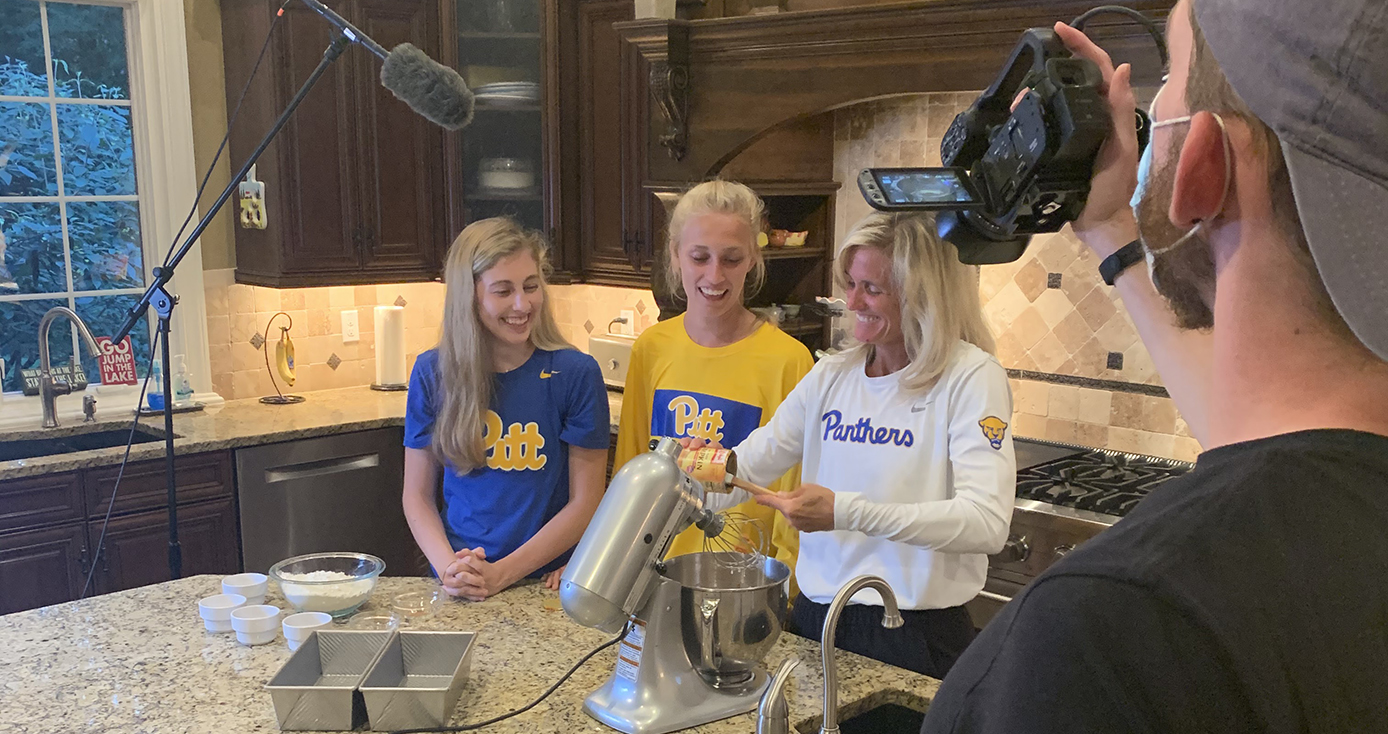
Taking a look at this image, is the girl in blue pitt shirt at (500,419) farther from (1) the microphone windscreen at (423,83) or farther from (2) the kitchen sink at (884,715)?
(2) the kitchen sink at (884,715)

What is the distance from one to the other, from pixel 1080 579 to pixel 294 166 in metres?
3.56

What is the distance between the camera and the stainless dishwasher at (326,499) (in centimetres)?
335

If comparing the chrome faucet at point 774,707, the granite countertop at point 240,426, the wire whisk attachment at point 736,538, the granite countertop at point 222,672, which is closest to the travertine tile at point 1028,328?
the granite countertop at point 240,426

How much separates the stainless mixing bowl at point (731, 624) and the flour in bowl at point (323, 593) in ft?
1.98

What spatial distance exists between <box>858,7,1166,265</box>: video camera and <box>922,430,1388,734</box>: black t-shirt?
0.36 m

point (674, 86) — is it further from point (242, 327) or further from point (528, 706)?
point (528, 706)

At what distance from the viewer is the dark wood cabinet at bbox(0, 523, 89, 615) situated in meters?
2.92

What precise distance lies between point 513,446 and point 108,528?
162 centimetres

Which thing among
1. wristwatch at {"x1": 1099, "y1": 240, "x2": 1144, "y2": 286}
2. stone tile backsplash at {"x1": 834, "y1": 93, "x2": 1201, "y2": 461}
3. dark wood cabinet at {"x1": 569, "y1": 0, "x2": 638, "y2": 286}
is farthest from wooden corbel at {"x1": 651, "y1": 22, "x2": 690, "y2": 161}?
wristwatch at {"x1": 1099, "y1": 240, "x2": 1144, "y2": 286}

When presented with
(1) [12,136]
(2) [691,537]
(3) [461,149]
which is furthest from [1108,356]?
(1) [12,136]

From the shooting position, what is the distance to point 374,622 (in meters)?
1.68

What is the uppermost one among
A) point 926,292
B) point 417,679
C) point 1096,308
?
point 926,292

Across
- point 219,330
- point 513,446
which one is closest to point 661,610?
point 513,446

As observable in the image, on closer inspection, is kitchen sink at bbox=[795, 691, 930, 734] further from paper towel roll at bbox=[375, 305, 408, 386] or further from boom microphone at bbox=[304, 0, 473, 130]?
paper towel roll at bbox=[375, 305, 408, 386]
